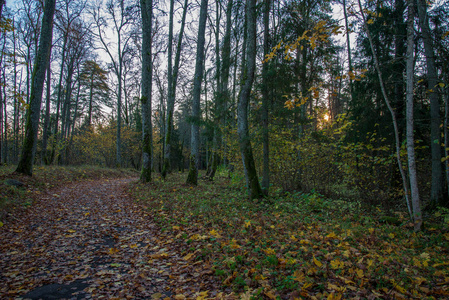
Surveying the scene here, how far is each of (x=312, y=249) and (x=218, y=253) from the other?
1.50 m

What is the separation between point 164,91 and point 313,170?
2107cm

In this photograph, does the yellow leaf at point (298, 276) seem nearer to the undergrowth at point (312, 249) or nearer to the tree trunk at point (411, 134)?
the undergrowth at point (312, 249)

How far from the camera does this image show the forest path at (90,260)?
2.79 meters

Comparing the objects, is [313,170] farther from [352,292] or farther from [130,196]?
[130,196]

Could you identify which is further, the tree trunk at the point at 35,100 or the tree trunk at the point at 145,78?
the tree trunk at the point at 145,78

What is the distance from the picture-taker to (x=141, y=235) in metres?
4.76

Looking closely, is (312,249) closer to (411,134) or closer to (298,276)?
(298,276)

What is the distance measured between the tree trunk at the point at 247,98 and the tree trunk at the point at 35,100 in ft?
27.7

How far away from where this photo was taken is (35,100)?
898 cm

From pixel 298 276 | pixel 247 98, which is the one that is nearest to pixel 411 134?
pixel 298 276

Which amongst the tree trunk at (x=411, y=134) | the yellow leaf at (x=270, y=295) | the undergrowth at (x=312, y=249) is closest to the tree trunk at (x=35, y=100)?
the undergrowth at (x=312, y=249)

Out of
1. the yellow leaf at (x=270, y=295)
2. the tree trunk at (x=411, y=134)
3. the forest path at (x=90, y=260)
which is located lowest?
the forest path at (x=90, y=260)

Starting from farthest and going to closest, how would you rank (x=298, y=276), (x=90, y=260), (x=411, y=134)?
(x=411, y=134)
(x=90, y=260)
(x=298, y=276)

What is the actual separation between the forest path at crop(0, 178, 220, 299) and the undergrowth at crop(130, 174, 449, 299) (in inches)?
17.1
